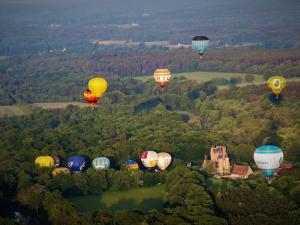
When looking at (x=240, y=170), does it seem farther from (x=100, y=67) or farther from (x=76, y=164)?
(x=100, y=67)

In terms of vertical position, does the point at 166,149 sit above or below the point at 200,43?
below

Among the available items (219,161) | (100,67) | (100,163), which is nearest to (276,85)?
(219,161)

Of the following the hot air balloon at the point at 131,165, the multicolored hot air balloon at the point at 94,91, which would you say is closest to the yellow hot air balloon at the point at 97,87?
the multicolored hot air balloon at the point at 94,91

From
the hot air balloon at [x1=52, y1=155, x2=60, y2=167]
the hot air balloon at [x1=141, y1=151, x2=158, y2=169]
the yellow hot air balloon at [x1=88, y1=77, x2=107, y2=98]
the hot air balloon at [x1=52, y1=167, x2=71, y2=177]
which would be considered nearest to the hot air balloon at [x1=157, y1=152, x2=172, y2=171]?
the hot air balloon at [x1=141, y1=151, x2=158, y2=169]

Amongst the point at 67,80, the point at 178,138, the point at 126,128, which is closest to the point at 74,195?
the point at 178,138

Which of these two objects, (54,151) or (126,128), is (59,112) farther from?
(54,151)

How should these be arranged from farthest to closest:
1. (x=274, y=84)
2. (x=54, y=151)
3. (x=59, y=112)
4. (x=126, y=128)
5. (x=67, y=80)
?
(x=67, y=80) → (x=59, y=112) → (x=274, y=84) → (x=126, y=128) → (x=54, y=151)
